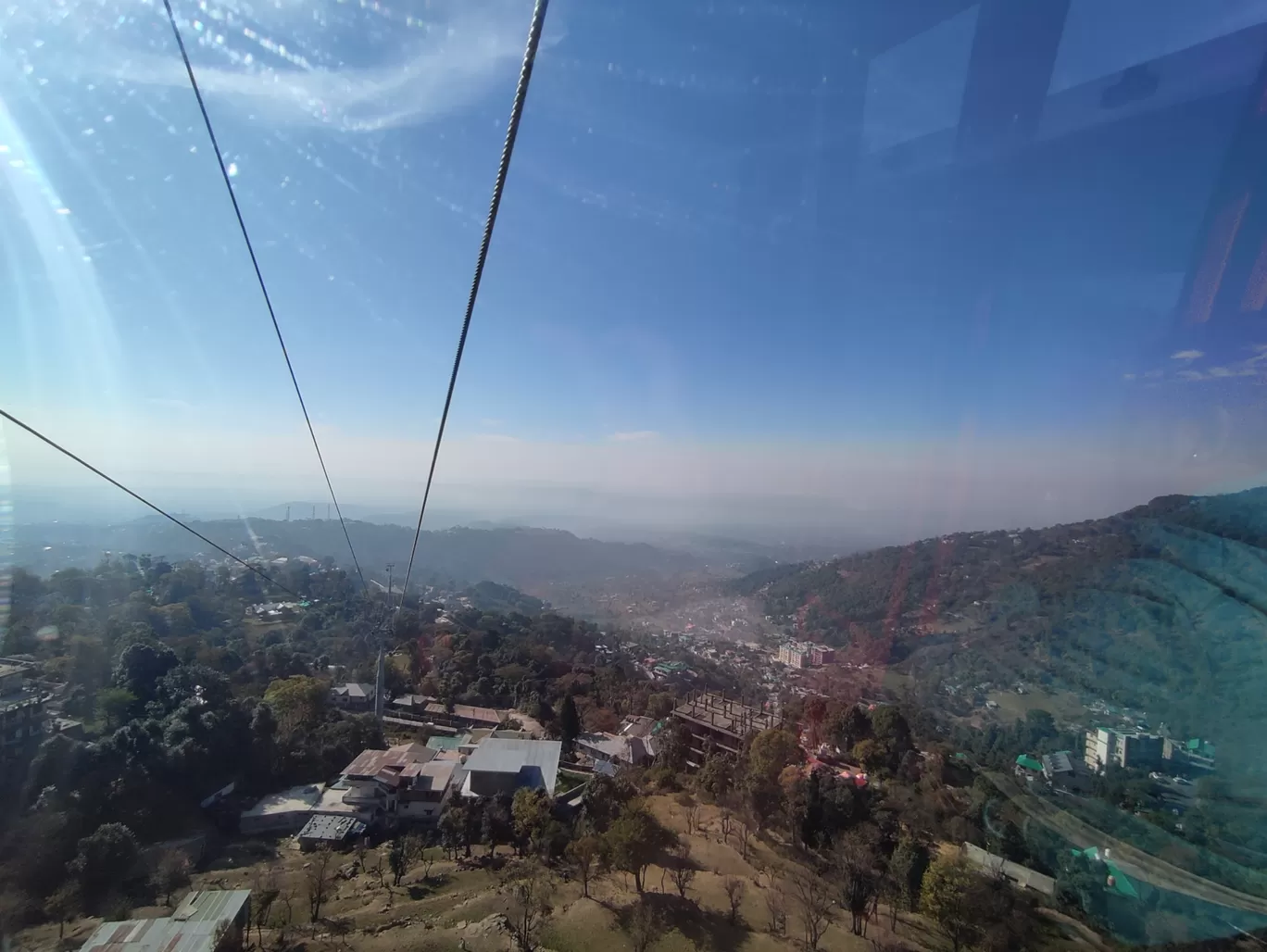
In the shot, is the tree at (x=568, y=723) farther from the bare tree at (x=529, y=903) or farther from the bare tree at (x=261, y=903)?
the bare tree at (x=261, y=903)

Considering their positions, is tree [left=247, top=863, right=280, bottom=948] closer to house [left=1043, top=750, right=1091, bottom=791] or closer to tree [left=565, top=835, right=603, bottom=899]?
tree [left=565, top=835, right=603, bottom=899]

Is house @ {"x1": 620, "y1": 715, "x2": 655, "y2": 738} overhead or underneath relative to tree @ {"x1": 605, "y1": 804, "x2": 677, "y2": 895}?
underneath

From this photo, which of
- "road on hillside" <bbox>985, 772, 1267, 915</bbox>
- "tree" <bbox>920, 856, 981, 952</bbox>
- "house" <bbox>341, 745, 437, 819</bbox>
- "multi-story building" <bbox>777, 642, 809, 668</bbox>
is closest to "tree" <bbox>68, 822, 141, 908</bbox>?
"house" <bbox>341, 745, 437, 819</bbox>

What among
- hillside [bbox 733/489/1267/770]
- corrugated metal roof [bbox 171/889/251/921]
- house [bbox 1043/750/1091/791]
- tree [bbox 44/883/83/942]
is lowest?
tree [bbox 44/883/83/942]

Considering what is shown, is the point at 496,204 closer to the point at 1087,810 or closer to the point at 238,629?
A: the point at 1087,810

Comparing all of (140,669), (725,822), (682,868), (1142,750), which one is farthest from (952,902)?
(140,669)
